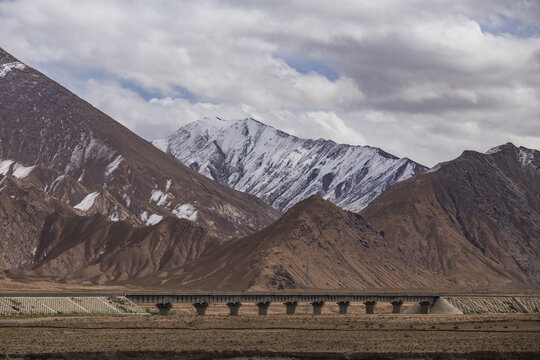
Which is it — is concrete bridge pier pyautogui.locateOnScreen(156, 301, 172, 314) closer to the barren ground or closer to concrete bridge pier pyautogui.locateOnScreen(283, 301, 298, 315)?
the barren ground

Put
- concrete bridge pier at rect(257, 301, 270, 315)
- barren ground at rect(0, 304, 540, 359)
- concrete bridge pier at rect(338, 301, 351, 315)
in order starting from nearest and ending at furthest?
barren ground at rect(0, 304, 540, 359), concrete bridge pier at rect(257, 301, 270, 315), concrete bridge pier at rect(338, 301, 351, 315)

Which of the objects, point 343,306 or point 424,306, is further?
point 343,306

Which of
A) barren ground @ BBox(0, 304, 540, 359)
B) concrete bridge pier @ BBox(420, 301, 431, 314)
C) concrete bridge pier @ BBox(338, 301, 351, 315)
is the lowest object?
barren ground @ BBox(0, 304, 540, 359)

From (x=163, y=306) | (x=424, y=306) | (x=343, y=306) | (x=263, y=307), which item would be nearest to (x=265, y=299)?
(x=263, y=307)

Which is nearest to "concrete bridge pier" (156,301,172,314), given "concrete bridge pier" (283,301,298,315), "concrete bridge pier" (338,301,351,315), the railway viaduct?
the railway viaduct

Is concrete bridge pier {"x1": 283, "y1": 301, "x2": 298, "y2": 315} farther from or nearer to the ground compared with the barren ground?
farther from the ground

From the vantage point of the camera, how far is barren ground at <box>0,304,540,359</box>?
6450cm

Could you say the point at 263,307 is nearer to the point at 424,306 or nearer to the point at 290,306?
the point at 290,306

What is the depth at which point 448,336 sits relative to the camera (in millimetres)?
79625

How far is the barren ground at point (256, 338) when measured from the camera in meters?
64.5

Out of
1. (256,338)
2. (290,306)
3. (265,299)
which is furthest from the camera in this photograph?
(290,306)

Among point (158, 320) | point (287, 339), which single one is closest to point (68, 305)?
point (158, 320)

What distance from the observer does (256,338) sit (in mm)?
77625

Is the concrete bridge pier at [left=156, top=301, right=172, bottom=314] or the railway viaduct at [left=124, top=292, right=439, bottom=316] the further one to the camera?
the railway viaduct at [left=124, top=292, right=439, bottom=316]
